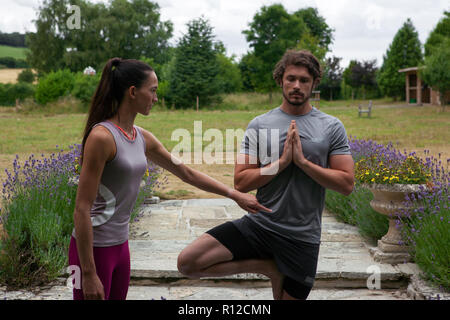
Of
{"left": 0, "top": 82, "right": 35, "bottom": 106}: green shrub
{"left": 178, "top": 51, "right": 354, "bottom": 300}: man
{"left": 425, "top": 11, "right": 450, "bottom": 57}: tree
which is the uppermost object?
{"left": 425, "top": 11, "right": 450, "bottom": 57}: tree

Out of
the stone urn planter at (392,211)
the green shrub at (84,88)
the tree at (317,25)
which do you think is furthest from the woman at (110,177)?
the tree at (317,25)

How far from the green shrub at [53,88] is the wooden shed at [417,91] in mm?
25119

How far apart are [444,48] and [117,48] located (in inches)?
1403

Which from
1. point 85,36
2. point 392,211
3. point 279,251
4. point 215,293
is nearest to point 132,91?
point 279,251

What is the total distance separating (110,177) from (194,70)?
114ft

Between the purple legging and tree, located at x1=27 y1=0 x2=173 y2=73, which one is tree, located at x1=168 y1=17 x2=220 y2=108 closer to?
tree, located at x1=27 y1=0 x2=173 y2=73

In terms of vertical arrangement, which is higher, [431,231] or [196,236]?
[431,231]

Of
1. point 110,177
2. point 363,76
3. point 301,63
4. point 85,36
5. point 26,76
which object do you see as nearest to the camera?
point 110,177

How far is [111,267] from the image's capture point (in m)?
2.17

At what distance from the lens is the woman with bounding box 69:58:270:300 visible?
2006mm

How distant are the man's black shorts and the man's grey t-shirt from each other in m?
0.04

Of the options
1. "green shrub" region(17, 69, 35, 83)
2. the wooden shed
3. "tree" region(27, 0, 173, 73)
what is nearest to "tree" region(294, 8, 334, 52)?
"tree" region(27, 0, 173, 73)

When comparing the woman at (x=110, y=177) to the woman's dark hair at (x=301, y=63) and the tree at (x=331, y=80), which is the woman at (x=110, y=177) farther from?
the tree at (x=331, y=80)

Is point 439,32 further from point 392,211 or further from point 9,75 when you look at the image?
point 9,75
